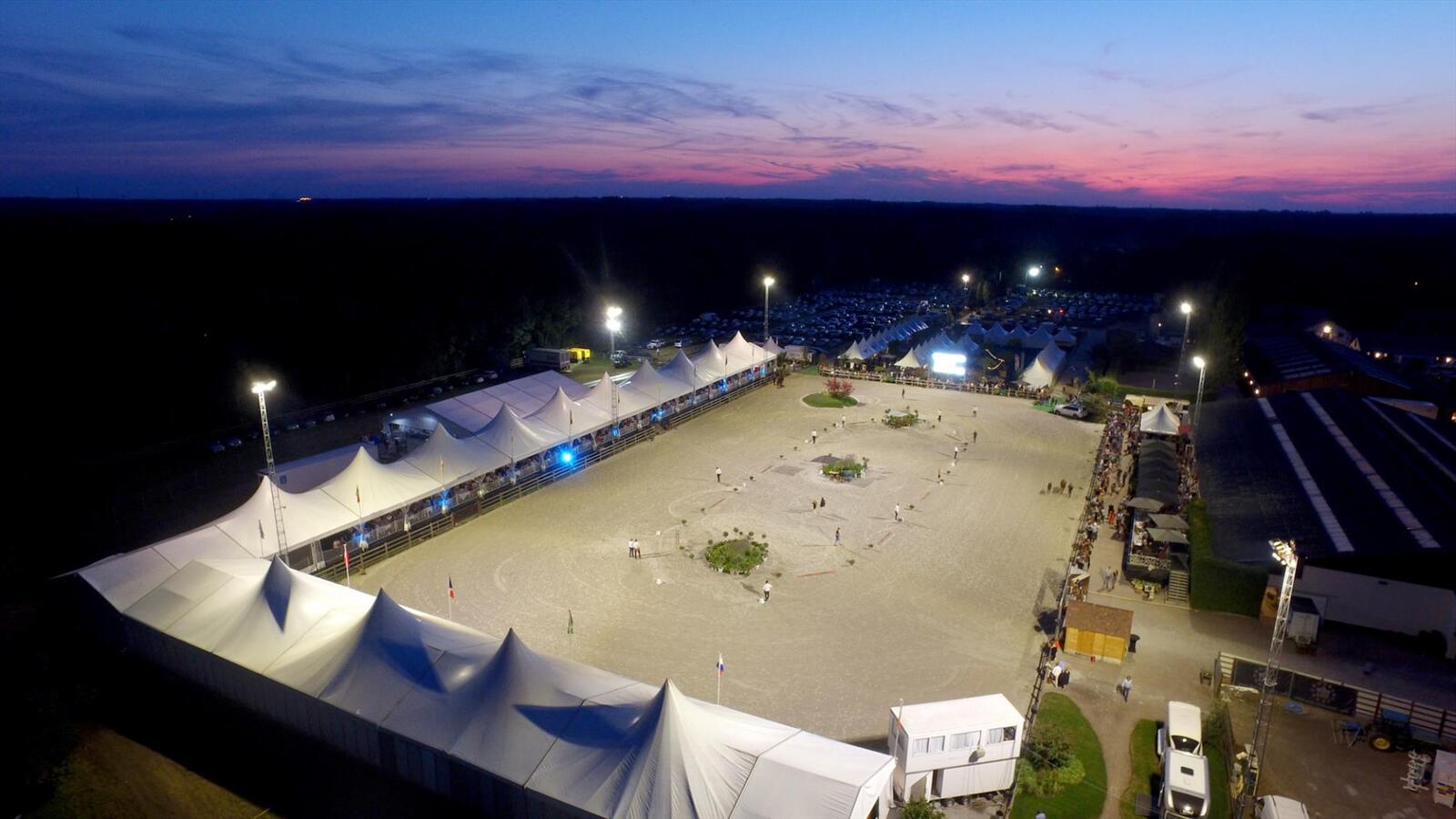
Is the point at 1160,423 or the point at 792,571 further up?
the point at 1160,423

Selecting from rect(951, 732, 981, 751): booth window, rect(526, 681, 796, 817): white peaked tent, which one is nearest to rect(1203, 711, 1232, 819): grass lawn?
rect(951, 732, 981, 751): booth window

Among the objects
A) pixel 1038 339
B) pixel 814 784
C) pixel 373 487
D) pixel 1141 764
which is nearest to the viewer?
pixel 814 784

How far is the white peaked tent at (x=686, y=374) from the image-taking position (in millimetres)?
38425

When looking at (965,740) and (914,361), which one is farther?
(914,361)

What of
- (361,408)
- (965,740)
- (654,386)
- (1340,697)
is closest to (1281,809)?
(965,740)

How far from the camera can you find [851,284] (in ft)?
365

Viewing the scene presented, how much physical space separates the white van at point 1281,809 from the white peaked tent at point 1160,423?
23.7 meters

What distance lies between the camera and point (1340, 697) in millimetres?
15781

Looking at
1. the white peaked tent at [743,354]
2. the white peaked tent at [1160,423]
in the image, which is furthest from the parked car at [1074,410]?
the white peaked tent at [743,354]

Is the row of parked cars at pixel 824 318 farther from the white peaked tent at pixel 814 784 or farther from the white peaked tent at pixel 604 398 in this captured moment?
the white peaked tent at pixel 814 784

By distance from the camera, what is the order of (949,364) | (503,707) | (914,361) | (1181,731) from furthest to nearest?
(914,361) → (949,364) → (1181,731) → (503,707)

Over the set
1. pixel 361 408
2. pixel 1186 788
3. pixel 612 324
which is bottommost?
pixel 361 408

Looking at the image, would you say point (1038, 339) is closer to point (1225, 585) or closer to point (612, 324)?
point (612, 324)

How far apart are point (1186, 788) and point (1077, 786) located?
1776mm
